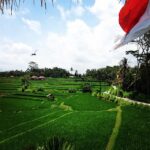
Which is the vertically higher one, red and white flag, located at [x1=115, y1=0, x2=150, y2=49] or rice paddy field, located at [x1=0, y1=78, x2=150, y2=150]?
red and white flag, located at [x1=115, y1=0, x2=150, y2=49]

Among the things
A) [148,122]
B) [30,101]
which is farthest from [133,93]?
[148,122]

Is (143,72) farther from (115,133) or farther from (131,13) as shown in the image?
(131,13)

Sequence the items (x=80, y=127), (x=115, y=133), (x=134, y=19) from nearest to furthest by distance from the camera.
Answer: (x=134, y=19) → (x=115, y=133) → (x=80, y=127)

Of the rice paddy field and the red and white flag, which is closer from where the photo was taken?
the red and white flag

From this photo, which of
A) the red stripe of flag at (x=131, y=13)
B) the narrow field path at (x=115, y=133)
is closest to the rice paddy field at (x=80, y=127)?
the narrow field path at (x=115, y=133)

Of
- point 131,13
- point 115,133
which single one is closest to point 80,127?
point 115,133

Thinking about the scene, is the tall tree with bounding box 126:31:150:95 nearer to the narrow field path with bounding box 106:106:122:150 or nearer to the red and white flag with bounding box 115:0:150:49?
the narrow field path with bounding box 106:106:122:150

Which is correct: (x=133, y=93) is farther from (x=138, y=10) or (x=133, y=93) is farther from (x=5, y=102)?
(x=138, y=10)

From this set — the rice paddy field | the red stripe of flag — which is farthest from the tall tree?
the red stripe of flag
